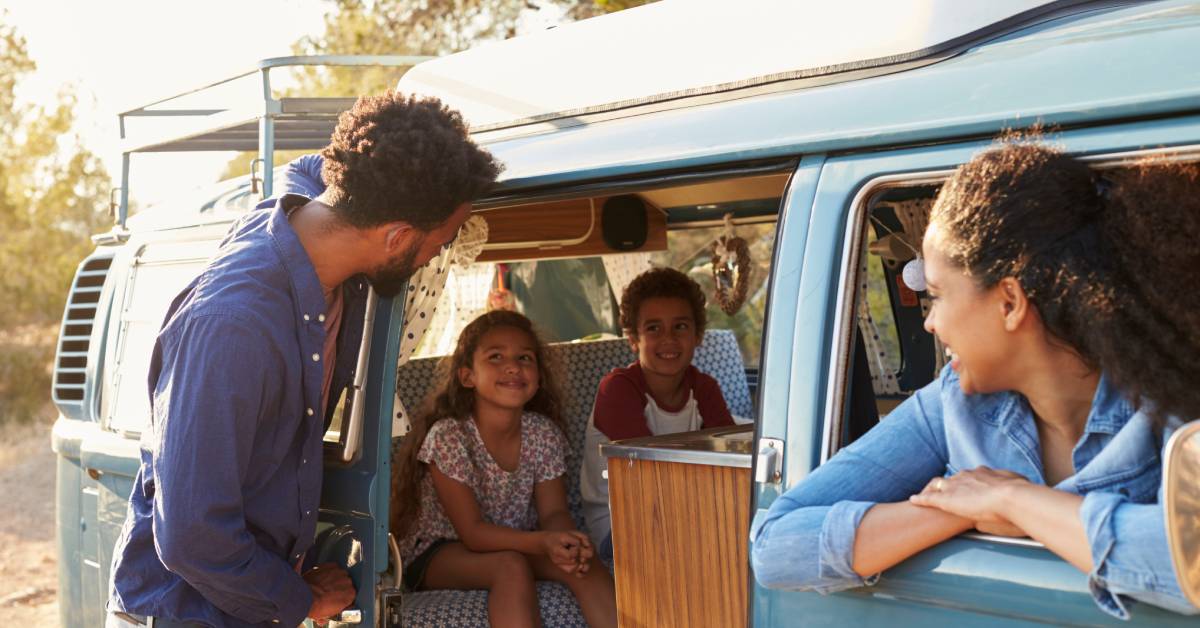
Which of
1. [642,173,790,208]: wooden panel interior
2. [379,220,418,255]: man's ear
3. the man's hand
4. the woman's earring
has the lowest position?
the man's hand

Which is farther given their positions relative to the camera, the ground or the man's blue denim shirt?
the ground

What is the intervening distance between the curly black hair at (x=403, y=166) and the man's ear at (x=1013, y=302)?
3.99 feet

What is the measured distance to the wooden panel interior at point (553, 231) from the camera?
165 inches

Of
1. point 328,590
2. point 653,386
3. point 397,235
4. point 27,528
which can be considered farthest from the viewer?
point 27,528

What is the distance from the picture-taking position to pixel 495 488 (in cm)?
396

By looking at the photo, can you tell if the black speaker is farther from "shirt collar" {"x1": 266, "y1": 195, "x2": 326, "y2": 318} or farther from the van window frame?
the van window frame

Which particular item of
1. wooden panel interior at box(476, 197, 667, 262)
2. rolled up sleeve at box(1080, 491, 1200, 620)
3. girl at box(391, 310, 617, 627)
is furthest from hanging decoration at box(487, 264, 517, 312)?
rolled up sleeve at box(1080, 491, 1200, 620)

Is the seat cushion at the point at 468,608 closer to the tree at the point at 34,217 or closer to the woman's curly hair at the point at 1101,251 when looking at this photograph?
the woman's curly hair at the point at 1101,251

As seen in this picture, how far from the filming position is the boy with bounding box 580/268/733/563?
4121 millimetres

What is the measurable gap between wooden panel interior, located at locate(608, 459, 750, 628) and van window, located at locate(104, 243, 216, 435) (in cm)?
178

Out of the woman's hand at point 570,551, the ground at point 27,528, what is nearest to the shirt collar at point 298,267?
the woman's hand at point 570,551

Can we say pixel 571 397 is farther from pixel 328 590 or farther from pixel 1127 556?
pixel 1127 556

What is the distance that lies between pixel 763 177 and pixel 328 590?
4.42ft

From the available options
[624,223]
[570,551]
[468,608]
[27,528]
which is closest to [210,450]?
[468,608]
